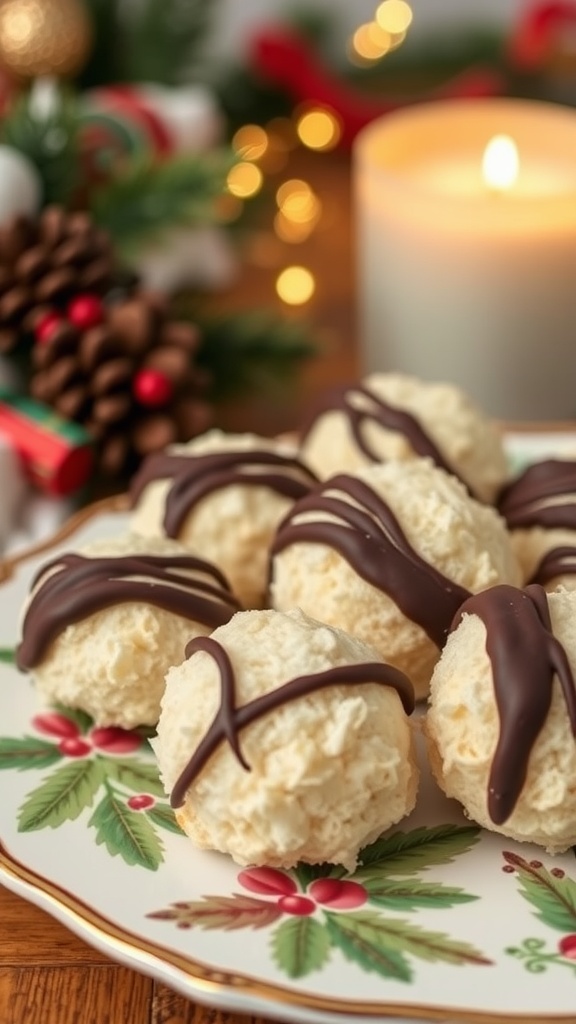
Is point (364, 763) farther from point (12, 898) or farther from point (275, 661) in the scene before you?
point (12, 898)

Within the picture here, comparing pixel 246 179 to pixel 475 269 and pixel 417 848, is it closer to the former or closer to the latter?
pixel 475 269

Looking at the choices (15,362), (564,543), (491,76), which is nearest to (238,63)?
(491,76)

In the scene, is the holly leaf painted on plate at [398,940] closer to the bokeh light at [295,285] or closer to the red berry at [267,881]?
the red berry at [267,881]

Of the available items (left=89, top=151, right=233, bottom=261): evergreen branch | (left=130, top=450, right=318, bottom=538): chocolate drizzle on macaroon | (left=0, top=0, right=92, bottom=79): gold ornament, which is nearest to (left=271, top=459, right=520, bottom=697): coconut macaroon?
(left=130, top=450, right=318, bottom=538): chocolate drizzle on macaroon

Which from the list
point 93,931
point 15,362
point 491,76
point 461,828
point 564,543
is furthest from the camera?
point 491,76

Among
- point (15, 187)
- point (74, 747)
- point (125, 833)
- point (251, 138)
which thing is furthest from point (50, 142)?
point (125, 833)
